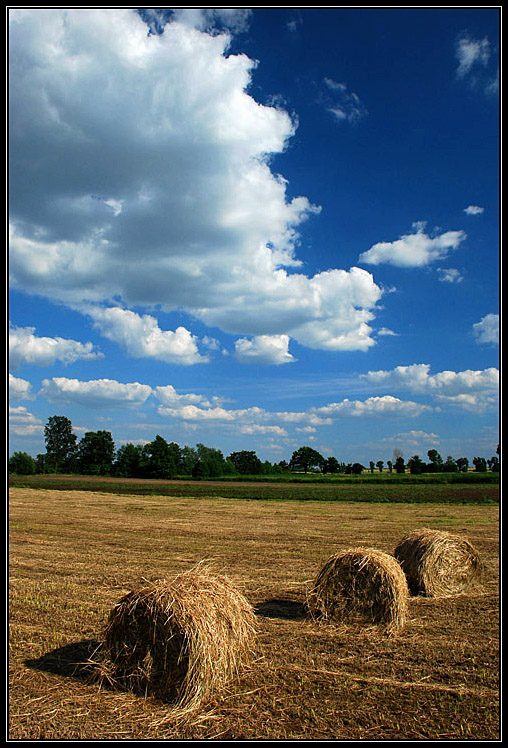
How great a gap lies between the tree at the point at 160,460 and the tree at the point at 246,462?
26.7 m

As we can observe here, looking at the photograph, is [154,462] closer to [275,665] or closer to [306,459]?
[306,459]

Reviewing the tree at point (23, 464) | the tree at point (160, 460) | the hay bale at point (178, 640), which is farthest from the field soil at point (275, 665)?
the tree at point (23, 464)

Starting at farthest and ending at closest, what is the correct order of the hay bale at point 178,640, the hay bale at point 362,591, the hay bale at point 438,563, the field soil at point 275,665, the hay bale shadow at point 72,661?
the hay bale at point 438,563 → the hay bale at point 362,591 → the hay bale shadow at point 72,661 → the hay bale at point 178,640 → the field soil at point 275,665

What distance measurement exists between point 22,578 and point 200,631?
729 centimetres

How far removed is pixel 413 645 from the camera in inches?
276

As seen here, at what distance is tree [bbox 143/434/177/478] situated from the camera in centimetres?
10519

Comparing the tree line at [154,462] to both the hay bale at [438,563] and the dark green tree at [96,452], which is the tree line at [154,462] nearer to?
the dark green tree at [96,452]

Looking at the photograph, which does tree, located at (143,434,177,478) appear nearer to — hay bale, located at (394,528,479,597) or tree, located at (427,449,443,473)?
tree, located at (427,449,443,473)

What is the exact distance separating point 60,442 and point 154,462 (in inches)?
1207

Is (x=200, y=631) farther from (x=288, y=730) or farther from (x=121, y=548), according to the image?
(x=121, y=548)

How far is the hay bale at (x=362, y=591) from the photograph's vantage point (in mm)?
7738

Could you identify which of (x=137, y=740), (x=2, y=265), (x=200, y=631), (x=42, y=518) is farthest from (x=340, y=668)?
(x=42, y=518)

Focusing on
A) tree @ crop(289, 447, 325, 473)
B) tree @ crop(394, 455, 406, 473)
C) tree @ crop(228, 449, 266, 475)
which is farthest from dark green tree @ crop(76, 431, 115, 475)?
tree @ crop(394, 455, 406, 473)

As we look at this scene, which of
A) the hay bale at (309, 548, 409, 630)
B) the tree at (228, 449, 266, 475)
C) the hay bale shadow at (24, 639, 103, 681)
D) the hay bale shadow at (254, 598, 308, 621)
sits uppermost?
the hay bale at (309, 548, 409, 630)
